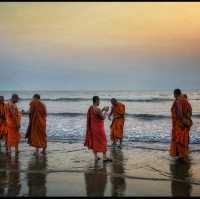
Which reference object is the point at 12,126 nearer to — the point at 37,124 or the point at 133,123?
the point at 37,124

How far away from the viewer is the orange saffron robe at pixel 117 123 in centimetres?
1717

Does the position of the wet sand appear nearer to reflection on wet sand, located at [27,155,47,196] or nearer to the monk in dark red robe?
reflection on wet sand, located at [27,155,47,196]

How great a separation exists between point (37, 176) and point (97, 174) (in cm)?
139

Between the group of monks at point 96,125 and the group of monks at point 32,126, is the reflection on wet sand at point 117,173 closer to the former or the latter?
the group of monks at point 96,125

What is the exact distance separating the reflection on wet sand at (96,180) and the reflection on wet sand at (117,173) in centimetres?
21

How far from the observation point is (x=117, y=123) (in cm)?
1739

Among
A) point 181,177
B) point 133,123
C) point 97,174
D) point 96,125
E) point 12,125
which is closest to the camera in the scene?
point 181,177

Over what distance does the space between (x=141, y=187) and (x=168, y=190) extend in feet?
1.83

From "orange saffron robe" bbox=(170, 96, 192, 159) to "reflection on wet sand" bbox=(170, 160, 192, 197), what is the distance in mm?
322

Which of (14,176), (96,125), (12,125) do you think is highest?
(96,125)

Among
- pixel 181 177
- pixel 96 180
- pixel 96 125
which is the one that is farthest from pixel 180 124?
pixel 96 180

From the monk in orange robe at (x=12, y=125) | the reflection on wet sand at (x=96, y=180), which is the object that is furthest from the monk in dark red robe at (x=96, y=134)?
the monk in orange robe at (x=12, y=125)

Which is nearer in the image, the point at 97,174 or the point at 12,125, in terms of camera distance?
the point at 97,174

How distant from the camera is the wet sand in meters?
8.50
